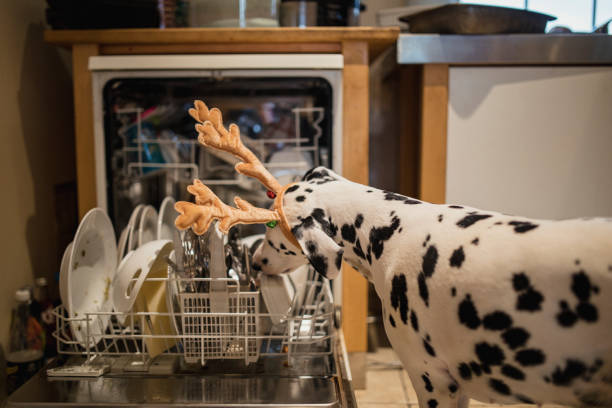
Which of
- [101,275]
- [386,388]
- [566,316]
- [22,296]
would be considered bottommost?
[386,388]

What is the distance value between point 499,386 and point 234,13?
1.21 m

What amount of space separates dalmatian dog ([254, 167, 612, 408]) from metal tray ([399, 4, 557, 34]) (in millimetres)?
795

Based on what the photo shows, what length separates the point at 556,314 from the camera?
1.90ft

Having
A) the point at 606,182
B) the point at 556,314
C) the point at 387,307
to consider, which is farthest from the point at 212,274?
the point at 606,182

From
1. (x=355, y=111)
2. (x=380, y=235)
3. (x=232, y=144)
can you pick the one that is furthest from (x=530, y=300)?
(x=355, y=111)

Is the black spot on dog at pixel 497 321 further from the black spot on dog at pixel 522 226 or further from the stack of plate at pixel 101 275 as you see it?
the stack of plate at pixel 101 275

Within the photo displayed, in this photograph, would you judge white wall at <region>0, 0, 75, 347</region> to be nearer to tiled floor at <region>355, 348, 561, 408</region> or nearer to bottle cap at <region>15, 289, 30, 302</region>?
bottle cap at <region>15, 289, 30, 302</region>

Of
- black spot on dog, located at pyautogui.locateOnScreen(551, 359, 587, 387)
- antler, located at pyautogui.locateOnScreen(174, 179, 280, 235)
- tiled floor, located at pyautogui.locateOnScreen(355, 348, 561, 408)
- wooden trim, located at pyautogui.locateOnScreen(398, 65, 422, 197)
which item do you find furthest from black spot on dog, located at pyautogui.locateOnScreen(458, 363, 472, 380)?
wooden trim, located at pyautogui.locateOnScreen(398, 65, 422, 197)

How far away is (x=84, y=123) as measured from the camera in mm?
1375

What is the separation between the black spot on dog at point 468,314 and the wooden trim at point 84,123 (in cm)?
113

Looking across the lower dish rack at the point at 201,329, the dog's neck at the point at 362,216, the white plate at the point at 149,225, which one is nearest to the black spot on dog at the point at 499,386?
the dog's neck at the point at 362,216

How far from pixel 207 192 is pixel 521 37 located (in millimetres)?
1068

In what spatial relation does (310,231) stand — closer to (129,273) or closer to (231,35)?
(129,273)

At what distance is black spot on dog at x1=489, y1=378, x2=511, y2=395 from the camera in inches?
25.0
